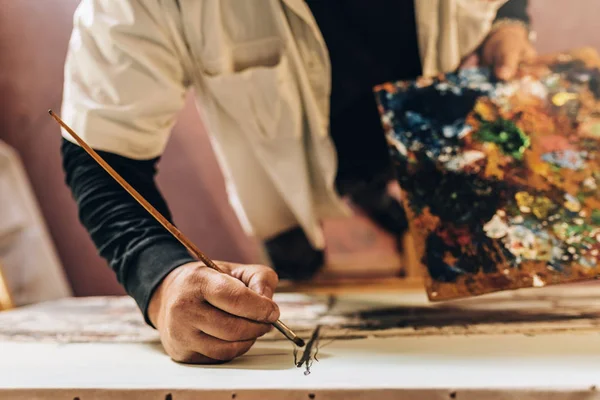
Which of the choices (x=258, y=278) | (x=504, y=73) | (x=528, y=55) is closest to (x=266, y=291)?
(x=258, y=278)

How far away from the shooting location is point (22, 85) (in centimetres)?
121

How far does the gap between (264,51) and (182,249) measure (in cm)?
35

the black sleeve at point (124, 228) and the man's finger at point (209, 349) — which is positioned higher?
the black sleeve at point (124, 228)

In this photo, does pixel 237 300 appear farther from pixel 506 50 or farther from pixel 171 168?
pixel 171 168

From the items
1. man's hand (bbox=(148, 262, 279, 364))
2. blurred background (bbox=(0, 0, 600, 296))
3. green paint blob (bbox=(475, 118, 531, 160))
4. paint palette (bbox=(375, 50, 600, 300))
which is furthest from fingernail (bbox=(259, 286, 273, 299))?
blurred background (bbox=(0, 0, 600, 296))

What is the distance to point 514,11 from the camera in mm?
860

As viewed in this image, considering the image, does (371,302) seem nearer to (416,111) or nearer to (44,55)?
(416,111)

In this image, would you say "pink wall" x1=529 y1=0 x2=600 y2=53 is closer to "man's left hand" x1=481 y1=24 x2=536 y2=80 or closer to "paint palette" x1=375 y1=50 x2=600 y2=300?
"man's left hand" x1=481 y1=24 x2=536 y2=80

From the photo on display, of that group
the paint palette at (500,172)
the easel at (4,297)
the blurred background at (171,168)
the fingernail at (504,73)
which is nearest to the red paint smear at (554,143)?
the paint palette at (500,172)

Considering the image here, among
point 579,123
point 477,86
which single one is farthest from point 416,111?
point 579,123

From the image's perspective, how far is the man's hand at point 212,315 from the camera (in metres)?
0.44

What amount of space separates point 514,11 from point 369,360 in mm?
709

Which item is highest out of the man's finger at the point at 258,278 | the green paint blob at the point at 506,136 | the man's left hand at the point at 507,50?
the man's left hand at the point at 507,50

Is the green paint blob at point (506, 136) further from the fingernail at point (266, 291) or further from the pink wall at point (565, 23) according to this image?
the pink wall at point (565, 23)
